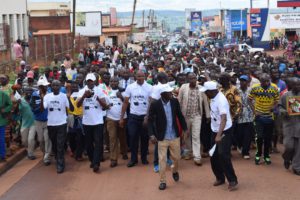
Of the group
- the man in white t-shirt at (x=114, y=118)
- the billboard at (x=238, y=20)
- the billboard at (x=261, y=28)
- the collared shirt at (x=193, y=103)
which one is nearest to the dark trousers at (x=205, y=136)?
the collared shirt at (x=193, y=103)

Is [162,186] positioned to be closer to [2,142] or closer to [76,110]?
[76,110]

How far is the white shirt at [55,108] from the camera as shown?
9.80 meters

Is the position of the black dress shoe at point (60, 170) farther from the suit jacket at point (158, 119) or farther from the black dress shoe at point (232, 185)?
the black dress shoe at point (232, 185)

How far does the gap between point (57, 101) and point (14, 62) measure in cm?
1487

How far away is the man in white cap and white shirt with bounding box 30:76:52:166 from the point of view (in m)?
10.2

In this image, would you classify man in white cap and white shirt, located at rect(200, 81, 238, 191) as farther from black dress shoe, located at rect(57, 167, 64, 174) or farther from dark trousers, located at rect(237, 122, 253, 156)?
black dress shoe, located at rect(57, 167, 64, 174)

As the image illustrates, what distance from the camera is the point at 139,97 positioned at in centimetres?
993

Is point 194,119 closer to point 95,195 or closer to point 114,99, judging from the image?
point 114,99

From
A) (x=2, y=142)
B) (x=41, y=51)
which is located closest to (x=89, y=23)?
(x=41, y=51)

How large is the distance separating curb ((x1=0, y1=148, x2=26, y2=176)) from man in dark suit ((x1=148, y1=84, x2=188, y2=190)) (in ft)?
10.9

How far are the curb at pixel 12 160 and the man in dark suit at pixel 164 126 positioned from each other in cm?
333

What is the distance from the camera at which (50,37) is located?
114ft

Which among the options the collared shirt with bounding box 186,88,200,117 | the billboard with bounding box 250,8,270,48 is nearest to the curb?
the collared shirt with bounding box 186,88,200,117

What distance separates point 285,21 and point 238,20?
875cm
